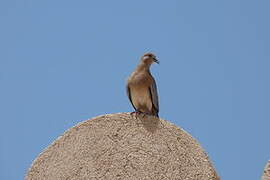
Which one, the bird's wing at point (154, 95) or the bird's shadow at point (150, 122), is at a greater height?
the bird's wing at point (154, 95)

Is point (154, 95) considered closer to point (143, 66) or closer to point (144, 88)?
point (144, 88)

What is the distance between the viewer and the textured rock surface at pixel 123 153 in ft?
31.5

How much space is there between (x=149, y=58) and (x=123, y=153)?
1773mm

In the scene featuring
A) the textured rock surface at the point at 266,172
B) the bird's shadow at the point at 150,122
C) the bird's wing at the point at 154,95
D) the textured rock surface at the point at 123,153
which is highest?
the bird's wing at the point at 154,95

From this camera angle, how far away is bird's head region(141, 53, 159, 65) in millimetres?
10891

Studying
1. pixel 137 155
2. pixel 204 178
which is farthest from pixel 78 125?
pixel 204 178

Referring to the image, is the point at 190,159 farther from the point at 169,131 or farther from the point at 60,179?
the point at 60,179

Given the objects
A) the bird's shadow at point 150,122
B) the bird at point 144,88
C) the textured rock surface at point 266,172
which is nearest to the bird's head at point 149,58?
the bird at point 144,88

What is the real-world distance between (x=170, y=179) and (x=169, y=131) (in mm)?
750

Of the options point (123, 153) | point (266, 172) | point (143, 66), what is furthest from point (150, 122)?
point (266, 172)

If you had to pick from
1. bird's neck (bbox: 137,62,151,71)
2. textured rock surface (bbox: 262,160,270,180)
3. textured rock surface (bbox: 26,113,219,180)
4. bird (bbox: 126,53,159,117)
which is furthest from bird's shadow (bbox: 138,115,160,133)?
textured rock surface (bbox: 262,160,270,180)

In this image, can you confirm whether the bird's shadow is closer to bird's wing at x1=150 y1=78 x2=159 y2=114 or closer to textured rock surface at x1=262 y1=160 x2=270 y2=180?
bird's wing at x1=150 y1=78 x2=159 y2=114

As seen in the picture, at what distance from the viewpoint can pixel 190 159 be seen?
9.70 meters

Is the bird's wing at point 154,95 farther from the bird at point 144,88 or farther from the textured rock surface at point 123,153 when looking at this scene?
the textured rock surface at point 123,153
